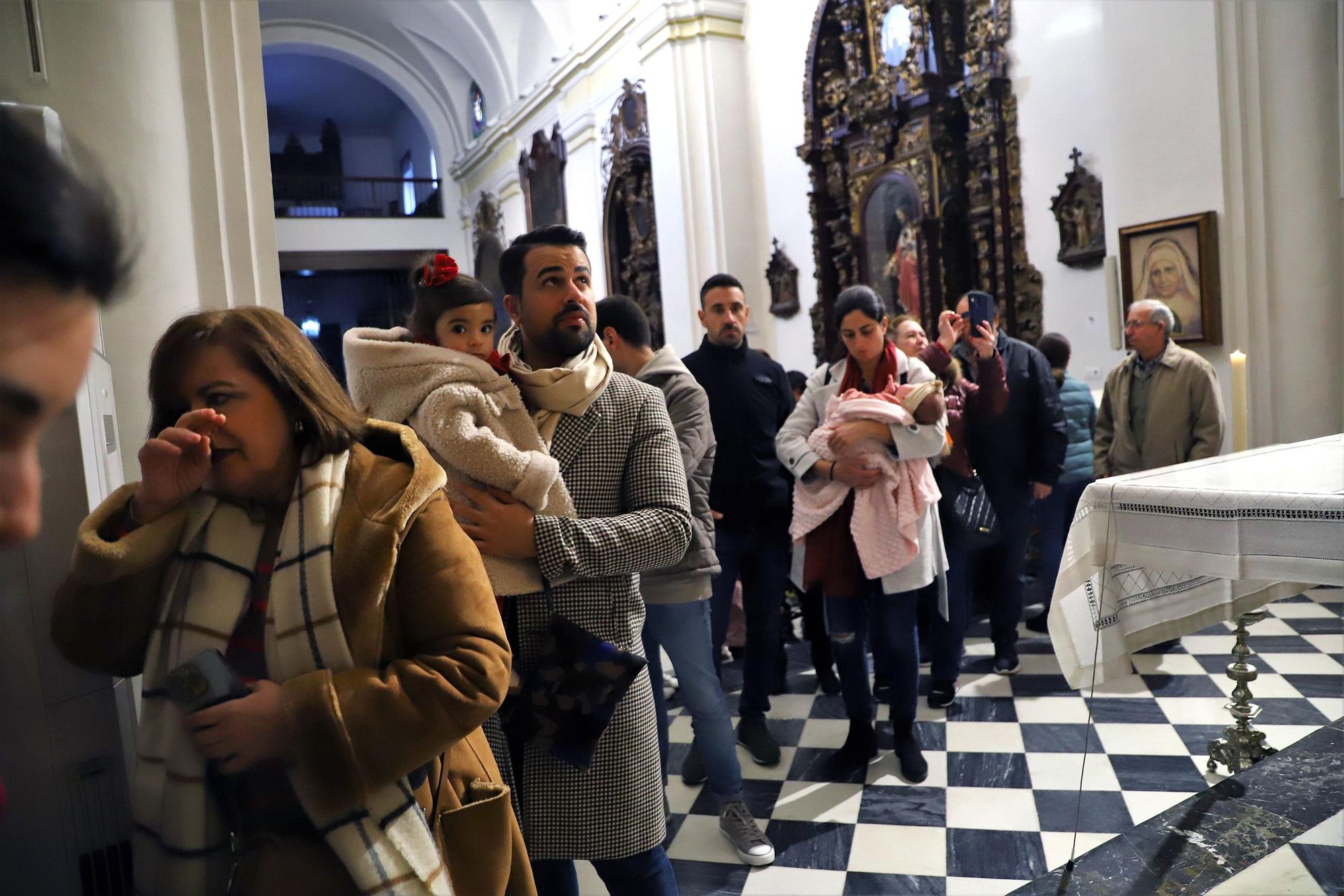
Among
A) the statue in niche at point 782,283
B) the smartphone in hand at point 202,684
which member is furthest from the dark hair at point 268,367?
the statue in niche at point 782,283

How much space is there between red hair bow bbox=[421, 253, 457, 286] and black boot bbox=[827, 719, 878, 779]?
2325mm

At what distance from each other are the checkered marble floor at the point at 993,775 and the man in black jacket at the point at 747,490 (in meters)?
0.33

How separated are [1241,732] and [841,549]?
1.47 metres

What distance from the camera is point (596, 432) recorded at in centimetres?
198

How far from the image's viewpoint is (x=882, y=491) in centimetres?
324

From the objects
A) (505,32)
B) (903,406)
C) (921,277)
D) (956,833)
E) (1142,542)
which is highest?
(505,32)

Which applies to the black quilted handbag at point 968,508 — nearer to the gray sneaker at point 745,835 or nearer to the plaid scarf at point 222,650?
the gray sneaker at point 745,835

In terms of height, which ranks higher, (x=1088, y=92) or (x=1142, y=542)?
(x=1088, y=92)

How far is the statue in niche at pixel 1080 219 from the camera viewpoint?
6.47 metres

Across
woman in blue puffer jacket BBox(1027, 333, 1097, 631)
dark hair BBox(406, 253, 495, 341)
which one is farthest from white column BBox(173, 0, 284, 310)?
woman in blue puffer jacket BBox(1027, 333, 1097, 631)

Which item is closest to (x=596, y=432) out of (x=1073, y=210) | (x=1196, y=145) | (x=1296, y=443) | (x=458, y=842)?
(x=458, y=842)

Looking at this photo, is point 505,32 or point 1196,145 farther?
point 505,32

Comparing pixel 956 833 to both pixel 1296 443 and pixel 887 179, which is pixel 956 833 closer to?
pixel 1296 443

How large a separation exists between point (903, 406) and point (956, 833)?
1396mm
